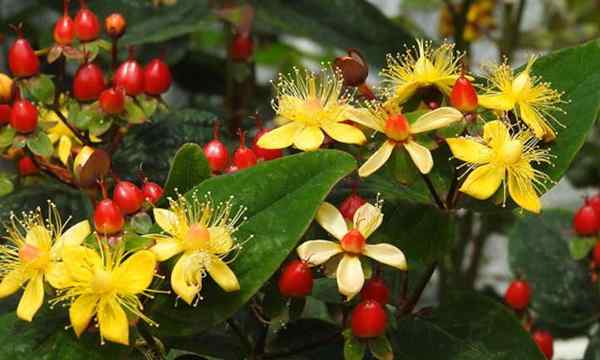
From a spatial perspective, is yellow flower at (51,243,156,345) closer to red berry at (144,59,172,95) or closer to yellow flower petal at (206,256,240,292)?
yellow flower petal at (206,256,240,292)

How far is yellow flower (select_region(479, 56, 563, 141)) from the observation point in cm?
64

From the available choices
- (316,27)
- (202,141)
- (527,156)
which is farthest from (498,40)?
(527,156)

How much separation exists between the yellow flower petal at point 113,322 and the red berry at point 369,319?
13 centimetres

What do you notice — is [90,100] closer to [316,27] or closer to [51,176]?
[51,176]

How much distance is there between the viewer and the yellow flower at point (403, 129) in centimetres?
60

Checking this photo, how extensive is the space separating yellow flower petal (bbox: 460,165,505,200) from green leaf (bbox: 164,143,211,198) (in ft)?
0.51

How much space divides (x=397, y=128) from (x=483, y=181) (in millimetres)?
61

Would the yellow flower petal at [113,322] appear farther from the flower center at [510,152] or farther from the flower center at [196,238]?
the flower center at [510,152]

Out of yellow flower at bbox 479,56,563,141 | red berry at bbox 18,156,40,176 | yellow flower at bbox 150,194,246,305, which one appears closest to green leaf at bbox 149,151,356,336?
yellow flower at bbox 150,194,246,305

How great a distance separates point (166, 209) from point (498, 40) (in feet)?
2.55

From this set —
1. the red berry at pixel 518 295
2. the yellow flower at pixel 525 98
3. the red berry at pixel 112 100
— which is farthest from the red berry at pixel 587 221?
the red berry at pixel 112 100

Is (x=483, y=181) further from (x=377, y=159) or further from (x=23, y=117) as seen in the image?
(x=23, y=117)

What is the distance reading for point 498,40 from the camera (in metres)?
1.28

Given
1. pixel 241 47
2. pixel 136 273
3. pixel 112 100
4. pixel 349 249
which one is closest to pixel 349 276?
pixel 349 249
